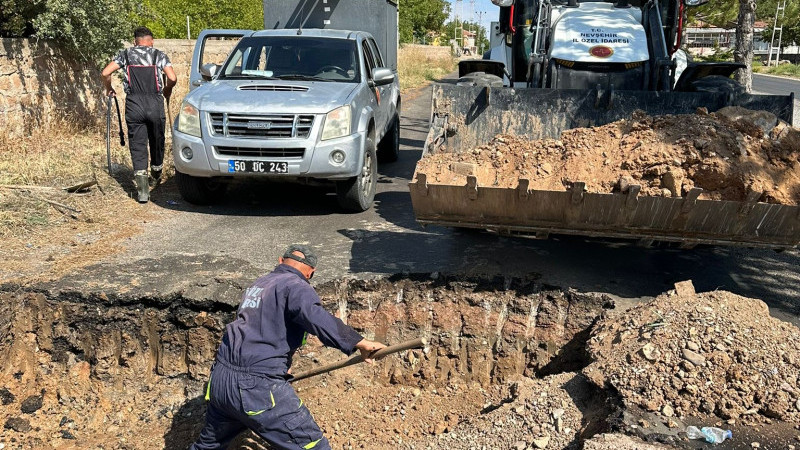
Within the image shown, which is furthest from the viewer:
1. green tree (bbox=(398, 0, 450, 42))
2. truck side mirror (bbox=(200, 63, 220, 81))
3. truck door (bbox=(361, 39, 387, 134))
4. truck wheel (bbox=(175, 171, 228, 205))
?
green tree (bbox=(398, 0, 450, 42))

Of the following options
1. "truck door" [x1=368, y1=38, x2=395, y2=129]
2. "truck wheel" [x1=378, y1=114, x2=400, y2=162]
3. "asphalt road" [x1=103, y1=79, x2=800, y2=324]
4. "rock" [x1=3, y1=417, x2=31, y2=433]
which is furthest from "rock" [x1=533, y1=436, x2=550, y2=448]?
"truck wheel" [x1=378, y1=114, x2=400, y2=162]

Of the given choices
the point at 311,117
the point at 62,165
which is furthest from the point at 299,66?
the point at 62,165

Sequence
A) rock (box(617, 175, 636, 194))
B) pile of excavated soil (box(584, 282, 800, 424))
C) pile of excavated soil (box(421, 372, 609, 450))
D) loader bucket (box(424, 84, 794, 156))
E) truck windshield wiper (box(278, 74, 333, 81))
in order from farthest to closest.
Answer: truck windshield wiper (box(278, 74, 333, 81))
loader bucket (box(424, 84, 794, 156))
rock (box(617, 175, 636, 194))
pile of excavated soil (box(421, 372, 609, 450))
pile of excavated soil (box(584, 282, 800, 424))

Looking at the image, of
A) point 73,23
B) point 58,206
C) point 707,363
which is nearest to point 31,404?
point 58,206

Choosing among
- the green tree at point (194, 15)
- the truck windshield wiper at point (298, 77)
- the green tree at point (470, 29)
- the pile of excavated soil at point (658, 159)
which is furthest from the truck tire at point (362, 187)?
the green tree at point (470, 29)

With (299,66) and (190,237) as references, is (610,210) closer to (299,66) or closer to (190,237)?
(190,237)

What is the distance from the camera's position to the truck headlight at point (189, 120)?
734 cm

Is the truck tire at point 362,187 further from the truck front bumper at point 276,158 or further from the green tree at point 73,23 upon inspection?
the green tree at point 73,23

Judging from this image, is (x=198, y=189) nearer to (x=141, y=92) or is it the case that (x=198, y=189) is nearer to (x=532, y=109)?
(x=141, y=92)

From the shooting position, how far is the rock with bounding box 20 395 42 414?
4.64m

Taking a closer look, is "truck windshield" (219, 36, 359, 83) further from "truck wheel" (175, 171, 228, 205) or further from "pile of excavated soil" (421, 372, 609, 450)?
"pile of excavated soil" (421, 372, 609, 450)

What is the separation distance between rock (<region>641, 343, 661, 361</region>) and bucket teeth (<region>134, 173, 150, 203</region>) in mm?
6204

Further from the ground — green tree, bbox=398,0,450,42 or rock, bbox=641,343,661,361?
rock, bbox=641,343,661,361

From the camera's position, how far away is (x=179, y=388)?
4.99 metres
